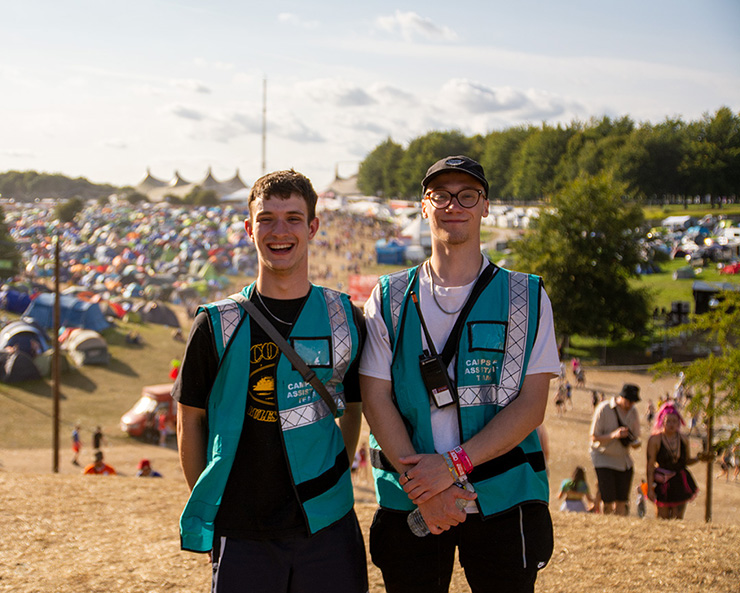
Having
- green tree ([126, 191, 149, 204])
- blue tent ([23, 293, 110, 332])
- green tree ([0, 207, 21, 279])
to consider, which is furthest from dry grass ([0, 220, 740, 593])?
green tree ([126, 191, 149, 204])

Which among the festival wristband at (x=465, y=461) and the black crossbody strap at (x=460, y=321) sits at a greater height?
the black crossbody strap at (x=460, y=321)

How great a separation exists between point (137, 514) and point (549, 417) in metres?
16.4

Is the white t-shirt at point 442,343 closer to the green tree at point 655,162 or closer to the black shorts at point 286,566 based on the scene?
the black shorts at point 286,566

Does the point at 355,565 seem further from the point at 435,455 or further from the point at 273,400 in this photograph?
the point at 273,400

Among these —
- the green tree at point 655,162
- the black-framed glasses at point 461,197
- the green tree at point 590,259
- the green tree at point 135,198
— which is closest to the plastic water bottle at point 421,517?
the black-framed glasses at point 461,197

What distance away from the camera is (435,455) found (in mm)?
2311

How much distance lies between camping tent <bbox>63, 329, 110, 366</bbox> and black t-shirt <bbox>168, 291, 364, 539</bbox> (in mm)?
25820

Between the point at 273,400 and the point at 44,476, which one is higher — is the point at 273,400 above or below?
above

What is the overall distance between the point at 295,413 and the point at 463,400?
622mm

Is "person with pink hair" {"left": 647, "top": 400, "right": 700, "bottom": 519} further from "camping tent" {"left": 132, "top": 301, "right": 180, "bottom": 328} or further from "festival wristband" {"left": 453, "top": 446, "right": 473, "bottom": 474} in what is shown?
"camping tent" {"left": 132, "top": 301, "right": 180, "bottom": 328}

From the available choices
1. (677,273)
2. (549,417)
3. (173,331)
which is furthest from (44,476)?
(677,273)

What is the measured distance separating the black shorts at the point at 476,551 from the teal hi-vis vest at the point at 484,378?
7cm

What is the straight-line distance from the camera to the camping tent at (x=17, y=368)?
976 inches

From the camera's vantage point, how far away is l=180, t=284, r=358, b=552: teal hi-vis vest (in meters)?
2.34
